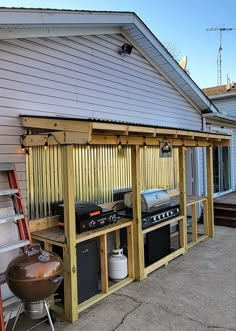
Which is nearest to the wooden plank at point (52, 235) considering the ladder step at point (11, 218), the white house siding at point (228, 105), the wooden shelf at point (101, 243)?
the wooden shelf at point (101, 243)

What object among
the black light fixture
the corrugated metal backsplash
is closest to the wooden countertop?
the corrugated metal backsplash

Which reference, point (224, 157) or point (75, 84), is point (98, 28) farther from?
point (224, 157)

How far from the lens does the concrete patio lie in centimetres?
332

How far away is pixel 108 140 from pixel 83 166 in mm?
940

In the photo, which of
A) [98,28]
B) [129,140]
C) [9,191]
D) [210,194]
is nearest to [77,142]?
[9,191]

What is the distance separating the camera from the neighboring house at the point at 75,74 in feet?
12.4

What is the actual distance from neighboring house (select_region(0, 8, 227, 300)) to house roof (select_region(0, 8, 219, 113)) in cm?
1

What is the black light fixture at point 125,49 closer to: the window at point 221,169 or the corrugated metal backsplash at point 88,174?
the corrugated metal backsplash at point 88,174

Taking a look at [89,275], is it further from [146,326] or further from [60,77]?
[60,77]

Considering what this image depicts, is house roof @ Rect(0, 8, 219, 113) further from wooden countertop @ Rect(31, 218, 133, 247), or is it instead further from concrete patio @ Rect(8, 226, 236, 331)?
concrete patio @ Rect(8, 226, 236, 331)

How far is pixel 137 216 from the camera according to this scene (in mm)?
4555

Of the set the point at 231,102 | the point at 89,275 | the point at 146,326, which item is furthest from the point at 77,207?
the point at 231,102

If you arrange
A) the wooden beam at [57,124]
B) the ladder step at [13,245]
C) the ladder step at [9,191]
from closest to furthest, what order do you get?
the ladder step at [13,245] < the wooden beam at [57,124] < the ladder step at [9,191]

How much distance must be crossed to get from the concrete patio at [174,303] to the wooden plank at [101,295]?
57mm
